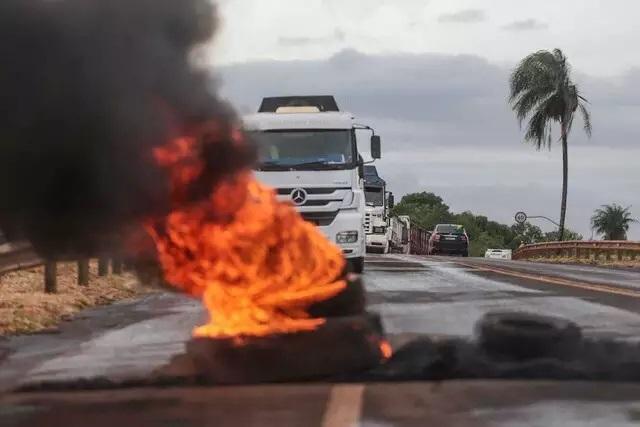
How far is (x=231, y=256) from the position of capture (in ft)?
28.4

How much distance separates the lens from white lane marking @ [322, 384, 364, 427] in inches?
229

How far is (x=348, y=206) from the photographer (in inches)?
658

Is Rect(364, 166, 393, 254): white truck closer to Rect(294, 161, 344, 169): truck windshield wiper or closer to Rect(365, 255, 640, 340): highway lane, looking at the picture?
Rect(365, 255, 640, 340): highway lane

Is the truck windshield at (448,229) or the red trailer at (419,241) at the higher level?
the truck windshield at (448,229)

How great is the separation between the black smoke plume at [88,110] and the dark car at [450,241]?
1740 inches

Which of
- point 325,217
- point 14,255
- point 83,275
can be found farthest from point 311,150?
point 14,255

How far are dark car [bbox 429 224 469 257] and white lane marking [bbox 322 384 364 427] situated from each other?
45.4m

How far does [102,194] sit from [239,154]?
1403mm

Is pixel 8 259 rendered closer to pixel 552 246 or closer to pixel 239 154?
pixel 239 154

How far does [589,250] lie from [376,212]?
8379mm

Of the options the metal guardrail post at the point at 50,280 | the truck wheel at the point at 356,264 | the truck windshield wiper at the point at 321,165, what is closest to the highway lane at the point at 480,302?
the truck wheel at the point at 356,264

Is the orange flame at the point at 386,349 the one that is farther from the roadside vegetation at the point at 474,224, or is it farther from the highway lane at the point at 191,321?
the roadside vegetation at the point at 474,224

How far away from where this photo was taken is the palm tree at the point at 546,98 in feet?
157

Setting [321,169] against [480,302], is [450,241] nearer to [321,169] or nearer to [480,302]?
[321,169]
